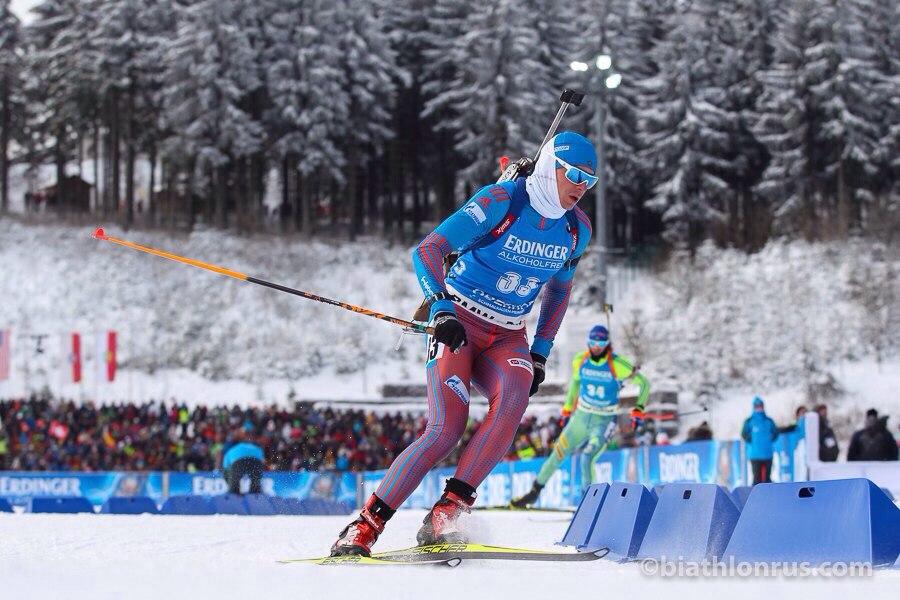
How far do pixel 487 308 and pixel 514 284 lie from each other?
19 centimetres

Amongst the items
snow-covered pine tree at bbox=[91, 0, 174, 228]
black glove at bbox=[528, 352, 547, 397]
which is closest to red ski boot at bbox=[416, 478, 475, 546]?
black glove at bbox=[528, 352, 547, 397]

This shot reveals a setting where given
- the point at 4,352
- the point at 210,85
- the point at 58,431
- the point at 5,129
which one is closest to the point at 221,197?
the point at 210,85

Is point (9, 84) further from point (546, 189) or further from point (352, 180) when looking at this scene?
point (546, 189)

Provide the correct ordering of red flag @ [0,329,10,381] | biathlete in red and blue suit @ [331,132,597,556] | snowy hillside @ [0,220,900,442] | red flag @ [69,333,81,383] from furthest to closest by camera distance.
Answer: red flag @ [0,329,10,381] < red flag @ [69,333,81,383] < snowy hillside @ [0,220,900,442] < biathlete in red and blue suit @ [331,132,597,556]

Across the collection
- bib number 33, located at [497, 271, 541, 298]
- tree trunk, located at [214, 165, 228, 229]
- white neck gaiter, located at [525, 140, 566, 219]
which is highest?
tree trunk, located at [214, 165, 228, 229]

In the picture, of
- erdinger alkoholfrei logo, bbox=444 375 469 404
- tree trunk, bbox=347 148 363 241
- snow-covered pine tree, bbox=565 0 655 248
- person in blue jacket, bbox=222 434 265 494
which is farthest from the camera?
tree trunk, bbox=347 148 363 241

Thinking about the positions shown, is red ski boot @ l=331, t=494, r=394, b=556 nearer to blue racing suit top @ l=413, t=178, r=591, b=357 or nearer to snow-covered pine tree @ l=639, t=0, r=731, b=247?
blue racing suit top @ l=413, t=178, r=591, b=357

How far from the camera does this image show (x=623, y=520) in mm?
5359

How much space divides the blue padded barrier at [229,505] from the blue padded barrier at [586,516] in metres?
6.38

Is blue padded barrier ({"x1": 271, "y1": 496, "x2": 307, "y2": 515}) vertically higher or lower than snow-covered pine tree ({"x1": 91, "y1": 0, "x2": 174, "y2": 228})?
lower

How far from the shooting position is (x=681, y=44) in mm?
46312

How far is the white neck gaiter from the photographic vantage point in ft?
17.5

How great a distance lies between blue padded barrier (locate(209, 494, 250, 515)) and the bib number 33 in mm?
7194

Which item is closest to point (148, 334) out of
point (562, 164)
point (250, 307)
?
point (250, 307)
